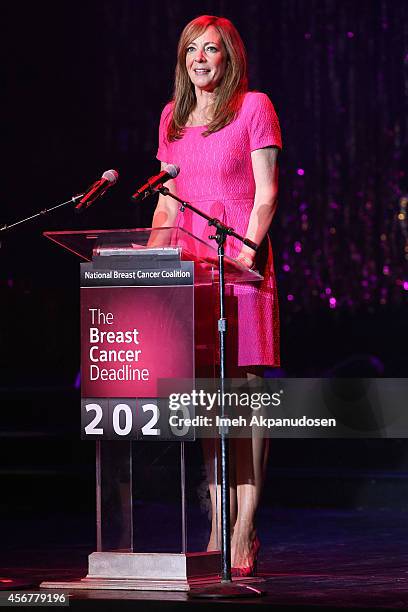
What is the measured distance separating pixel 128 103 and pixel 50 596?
478 centimetres

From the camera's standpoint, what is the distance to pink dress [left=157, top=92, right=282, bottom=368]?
3.33m

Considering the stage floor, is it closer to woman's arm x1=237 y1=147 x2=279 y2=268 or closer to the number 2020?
the number 2020

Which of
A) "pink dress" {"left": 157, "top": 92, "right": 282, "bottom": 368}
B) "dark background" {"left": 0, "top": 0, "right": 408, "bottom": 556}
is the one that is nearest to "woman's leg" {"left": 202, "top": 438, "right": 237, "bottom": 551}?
"pink dress" {"left": 157, "top": 92, "right": 282, "bottom": 368}

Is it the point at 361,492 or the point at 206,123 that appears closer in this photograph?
the point at 206,123

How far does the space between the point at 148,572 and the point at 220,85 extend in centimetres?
136

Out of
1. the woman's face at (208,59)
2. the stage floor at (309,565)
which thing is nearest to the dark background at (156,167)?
the stage floor at (309,565)

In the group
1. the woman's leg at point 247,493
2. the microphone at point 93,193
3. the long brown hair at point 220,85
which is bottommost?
the woman's leg at point 247,493

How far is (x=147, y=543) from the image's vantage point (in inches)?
117

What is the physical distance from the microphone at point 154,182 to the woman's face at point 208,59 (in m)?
0.47

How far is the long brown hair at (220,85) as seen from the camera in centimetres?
338

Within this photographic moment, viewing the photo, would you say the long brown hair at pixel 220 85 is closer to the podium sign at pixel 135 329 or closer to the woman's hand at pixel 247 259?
the woman's hand at pixel 247 259

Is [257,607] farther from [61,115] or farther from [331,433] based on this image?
[61,115]

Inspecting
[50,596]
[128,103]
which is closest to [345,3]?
[128,103]

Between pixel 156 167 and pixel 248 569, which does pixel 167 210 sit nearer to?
pixel 248 569
